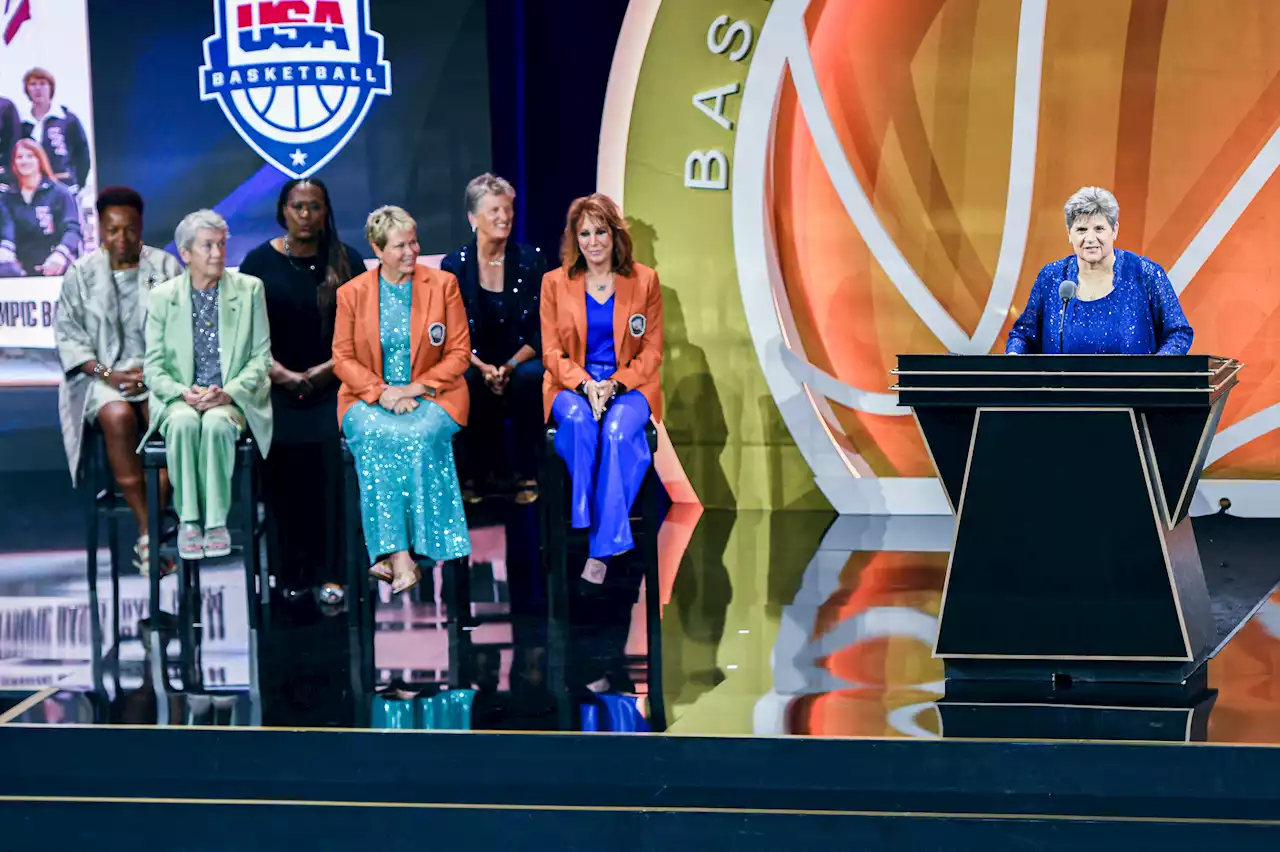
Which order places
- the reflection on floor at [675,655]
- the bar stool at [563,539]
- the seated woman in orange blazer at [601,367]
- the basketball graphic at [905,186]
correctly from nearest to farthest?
the reflection on floor at [675,655] → the bar stool at [563,539] → the seated woman in orange blazer at [601,367] → the basketball graphic at [905,186]

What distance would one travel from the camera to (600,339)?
5043 millimetres

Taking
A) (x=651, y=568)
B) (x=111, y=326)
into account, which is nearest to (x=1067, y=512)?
(x=651, y=568)

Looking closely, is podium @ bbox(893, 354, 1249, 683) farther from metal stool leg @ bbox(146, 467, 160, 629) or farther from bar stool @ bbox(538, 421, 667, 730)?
metal stool leg @ bbox(146, 467, 160, 629)

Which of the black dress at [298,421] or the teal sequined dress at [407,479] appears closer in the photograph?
the teal sequined dress at [407,479]

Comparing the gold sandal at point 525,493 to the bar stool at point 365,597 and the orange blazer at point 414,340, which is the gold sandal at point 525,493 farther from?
the orange blazer at point 414,340

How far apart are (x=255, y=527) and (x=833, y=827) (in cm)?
224

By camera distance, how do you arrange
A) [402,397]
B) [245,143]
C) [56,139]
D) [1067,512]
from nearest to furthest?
[1067,512]
[402,397]
[245,143]
[56,139]

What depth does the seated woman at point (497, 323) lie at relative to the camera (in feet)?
18.2

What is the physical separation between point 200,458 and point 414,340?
0.75 metres

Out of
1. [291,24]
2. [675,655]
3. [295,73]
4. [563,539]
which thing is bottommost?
[675,655]

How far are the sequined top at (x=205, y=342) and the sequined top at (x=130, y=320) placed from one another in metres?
0.50

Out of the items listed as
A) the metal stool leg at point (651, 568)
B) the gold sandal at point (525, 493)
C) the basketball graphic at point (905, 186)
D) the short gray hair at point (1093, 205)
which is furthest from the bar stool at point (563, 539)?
the basketball graphic at point (905, 186)

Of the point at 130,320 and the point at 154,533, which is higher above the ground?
the point at 130,320

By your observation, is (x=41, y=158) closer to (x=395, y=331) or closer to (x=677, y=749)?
(x=395, y=331)
